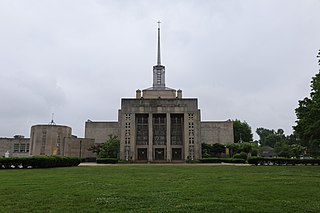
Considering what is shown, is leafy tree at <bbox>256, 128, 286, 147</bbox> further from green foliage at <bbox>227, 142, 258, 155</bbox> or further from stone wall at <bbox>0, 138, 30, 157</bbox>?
stone wall at <bbox>0, 138, 30, 157</bbox>

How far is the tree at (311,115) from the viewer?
23.8 metres

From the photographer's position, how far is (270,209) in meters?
7.16

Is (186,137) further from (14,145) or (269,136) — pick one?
(269,136)

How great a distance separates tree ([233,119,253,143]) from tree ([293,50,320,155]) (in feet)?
181

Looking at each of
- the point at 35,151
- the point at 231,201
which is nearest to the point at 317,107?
the point at 231,201

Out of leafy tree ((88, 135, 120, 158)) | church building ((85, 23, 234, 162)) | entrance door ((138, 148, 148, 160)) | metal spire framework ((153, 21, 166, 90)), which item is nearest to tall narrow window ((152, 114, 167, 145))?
church building ((85, 23, 234, 162))

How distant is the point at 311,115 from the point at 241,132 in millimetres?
60856

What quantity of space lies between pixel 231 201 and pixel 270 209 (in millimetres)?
1232

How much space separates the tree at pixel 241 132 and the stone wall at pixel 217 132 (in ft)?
44.9

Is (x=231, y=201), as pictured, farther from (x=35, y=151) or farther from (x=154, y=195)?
(x=35, y=151)

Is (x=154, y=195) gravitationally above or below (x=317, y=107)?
below

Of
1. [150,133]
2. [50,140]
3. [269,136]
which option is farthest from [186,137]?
[269,136]

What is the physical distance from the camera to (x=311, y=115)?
25172 mm

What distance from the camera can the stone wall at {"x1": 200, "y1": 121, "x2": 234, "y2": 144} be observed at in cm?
7069
